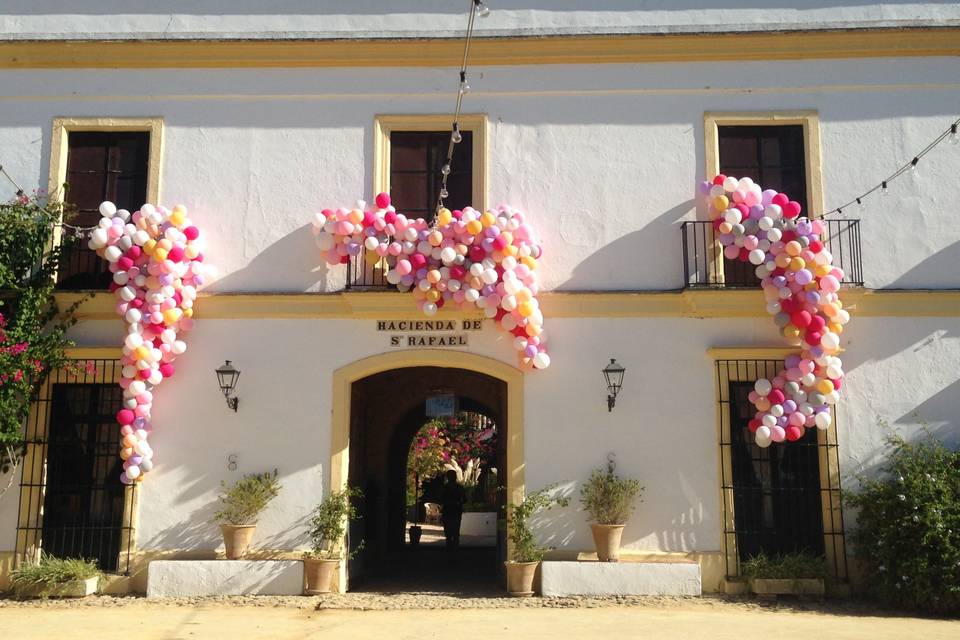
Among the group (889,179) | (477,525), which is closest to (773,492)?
(889,179)

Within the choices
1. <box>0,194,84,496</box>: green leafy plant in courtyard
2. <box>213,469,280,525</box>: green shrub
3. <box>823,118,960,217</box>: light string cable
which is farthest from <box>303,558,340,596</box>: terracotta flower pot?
<box>823,118,960,217</box>: light string cable

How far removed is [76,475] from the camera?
11.0 metres

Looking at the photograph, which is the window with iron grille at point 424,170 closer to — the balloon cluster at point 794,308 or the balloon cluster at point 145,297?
the balloon cluster at point 145,297

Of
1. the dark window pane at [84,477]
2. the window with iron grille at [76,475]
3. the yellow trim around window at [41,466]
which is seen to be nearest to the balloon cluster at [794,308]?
the yellow trim around window at [41,466]

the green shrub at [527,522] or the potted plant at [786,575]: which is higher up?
the green shrub at [527,522]

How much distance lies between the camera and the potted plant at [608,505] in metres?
10.1

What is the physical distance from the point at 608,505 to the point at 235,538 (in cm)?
414

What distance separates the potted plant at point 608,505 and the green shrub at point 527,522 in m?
0.31

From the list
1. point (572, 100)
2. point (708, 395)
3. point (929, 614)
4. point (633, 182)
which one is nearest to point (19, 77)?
point (572, 100)

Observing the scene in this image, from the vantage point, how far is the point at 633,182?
437 inches

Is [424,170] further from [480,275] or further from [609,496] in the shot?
[609,496]

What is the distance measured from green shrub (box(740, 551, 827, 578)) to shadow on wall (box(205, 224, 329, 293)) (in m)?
5.80

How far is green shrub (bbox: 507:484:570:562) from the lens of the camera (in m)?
10.2

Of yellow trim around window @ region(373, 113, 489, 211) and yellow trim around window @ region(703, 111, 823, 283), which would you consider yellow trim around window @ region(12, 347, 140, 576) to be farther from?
yellow trim around window @ region(703, 111, 823, 283)
